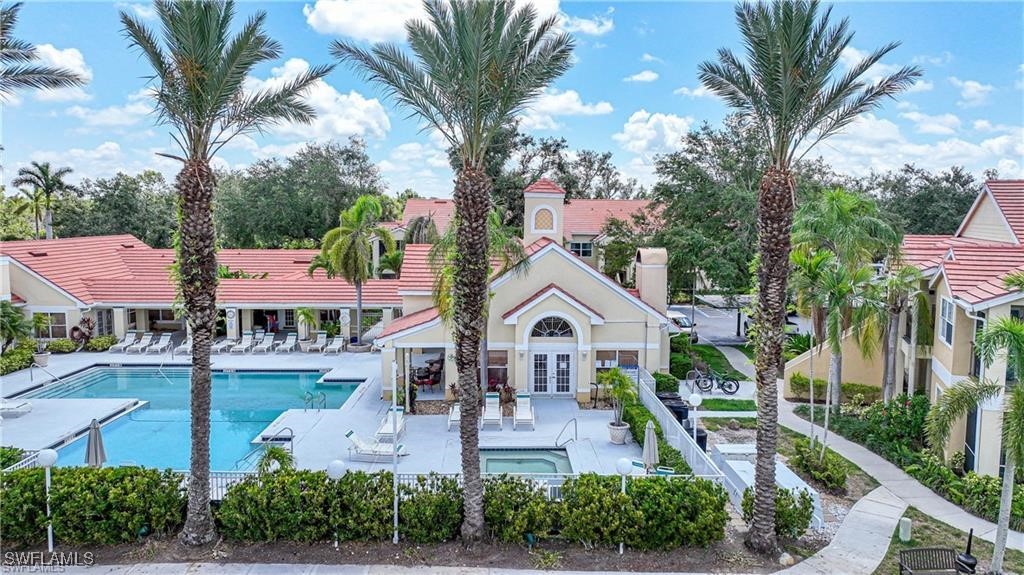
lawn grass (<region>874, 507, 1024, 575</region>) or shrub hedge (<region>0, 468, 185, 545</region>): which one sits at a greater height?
shrub hedge (<region>0, 468, 185, 545</region>)

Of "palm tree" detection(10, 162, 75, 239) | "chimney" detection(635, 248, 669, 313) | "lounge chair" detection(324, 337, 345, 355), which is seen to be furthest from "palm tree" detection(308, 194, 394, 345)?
"palm tree" detection(10, 162, 75, 239)

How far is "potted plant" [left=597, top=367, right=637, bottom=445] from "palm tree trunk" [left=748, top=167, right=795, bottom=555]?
640cm

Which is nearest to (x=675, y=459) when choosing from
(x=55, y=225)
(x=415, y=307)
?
(x=415, y=307)

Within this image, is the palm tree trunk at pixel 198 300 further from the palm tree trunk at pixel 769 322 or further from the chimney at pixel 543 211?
the chimney at pixel 543 211

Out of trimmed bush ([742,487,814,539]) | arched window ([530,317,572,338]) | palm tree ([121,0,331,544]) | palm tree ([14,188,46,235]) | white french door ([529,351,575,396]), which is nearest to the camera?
palm tree ([121,0,331,544])

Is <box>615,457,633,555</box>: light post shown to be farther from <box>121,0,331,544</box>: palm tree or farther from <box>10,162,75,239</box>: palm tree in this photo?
<box>10,162,75,239</box>: palm tree

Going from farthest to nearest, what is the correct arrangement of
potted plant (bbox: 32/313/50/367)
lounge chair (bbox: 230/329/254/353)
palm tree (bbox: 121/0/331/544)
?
1. lounge chair (bbox: 230/329/254/353)
2. potted plant (bbox: 32/313/50/367)
3. palm tree (bbox: 121/0/331/544)

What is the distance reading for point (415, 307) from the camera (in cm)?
2473

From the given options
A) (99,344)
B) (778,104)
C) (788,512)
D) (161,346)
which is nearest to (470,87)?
(778,104)

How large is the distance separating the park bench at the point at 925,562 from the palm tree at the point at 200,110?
40.5 ft

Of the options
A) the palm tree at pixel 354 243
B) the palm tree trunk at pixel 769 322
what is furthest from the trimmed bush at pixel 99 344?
the palm tree trunk at pixel 769 322

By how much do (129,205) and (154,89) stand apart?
49.8m

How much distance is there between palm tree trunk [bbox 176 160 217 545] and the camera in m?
11.0

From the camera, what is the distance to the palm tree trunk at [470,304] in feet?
36.6
